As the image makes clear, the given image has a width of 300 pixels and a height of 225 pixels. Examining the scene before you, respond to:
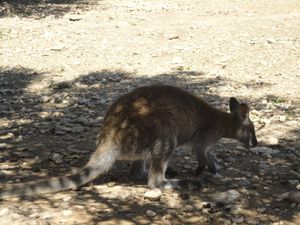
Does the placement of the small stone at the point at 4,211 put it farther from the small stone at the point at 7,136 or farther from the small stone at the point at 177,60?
the small stone at the point at 177,60

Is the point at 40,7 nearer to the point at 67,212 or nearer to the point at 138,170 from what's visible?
the point at 138,170

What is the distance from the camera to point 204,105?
7.39 m

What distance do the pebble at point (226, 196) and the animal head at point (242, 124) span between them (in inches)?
69.2

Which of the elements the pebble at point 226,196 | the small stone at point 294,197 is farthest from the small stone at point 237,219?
the small stone at point 294,197

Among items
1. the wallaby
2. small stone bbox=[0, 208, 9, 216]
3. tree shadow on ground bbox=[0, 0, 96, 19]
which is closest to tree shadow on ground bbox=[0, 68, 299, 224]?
the wallaby

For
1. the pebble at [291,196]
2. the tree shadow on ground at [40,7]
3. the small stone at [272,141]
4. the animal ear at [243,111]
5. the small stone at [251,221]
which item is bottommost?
the small stone at [251,221]

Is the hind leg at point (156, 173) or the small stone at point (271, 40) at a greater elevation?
the small stone at point (271, 40)

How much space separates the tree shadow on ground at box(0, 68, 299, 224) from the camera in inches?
228

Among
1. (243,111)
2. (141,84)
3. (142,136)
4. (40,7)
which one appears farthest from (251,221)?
(40,7)

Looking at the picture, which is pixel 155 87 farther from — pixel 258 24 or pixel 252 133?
pixel 258 24

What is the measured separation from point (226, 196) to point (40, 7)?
1933cm

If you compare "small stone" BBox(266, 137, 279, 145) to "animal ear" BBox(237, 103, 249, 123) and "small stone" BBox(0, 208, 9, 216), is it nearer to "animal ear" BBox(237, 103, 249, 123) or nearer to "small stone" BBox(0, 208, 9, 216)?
"animal ear" BBox(237, 103, 249, 123)

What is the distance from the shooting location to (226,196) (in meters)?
6.14

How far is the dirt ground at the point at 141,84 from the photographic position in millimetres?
5824
